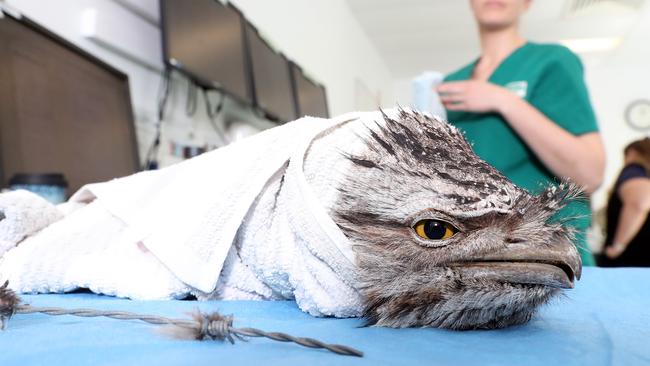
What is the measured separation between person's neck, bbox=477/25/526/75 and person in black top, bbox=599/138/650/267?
7.11 ft

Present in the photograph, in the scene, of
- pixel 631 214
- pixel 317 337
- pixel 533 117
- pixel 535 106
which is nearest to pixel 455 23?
pixel 631 214

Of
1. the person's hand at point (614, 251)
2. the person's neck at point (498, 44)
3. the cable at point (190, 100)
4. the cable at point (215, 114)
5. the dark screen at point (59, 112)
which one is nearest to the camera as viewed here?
the dark screen at point (59, 112)

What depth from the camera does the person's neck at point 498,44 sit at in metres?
1.48

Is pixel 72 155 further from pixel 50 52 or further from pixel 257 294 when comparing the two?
pixel 257 294

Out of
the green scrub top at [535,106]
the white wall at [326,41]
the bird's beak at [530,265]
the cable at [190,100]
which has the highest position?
the white wall at [326,41]

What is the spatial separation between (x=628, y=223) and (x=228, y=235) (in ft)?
11.1

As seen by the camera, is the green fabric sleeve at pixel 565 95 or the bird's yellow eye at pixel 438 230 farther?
the green fabric sleeve at pixel 565 95

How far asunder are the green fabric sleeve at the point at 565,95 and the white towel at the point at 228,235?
0.81 m

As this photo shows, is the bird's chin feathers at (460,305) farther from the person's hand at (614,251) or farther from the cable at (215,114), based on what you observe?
the person's hand at (614,251)

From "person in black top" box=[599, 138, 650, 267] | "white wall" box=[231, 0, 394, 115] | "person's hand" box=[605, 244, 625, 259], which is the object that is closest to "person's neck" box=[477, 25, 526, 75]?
"white wall" box=[231, 0, 394, 115]

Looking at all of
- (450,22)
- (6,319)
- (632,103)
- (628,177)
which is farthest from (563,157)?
(632,103)

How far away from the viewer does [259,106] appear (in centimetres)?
248

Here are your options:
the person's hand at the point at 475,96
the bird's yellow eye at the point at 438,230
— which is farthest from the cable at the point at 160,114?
the bird's yellow eye at the point at 438,230

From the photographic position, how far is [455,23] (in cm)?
485
